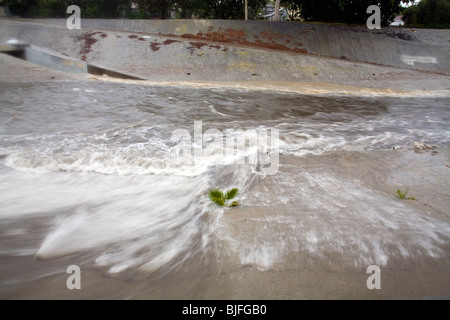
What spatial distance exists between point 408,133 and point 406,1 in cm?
1072

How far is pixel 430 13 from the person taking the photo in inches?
711

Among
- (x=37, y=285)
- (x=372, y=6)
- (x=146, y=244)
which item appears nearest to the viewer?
(x=37, y=285)

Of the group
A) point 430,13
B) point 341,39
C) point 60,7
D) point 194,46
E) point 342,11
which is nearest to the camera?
point 194,46

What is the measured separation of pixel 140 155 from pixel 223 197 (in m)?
1.60

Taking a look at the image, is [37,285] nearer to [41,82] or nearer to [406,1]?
[41,82]

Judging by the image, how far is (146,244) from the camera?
2.27 meters

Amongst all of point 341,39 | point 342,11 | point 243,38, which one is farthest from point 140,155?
point 342,11

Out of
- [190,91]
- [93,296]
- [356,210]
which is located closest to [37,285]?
[93,296]

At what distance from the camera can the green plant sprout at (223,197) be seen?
2.63 metres

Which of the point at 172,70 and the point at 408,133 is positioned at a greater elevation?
the point at 172,70

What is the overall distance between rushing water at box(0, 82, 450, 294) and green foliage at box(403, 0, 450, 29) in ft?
45.2

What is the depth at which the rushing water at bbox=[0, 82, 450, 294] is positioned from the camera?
7.59 feet

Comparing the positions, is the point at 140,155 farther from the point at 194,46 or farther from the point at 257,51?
the point at 194,46

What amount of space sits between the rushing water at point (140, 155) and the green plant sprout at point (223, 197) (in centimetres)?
9
